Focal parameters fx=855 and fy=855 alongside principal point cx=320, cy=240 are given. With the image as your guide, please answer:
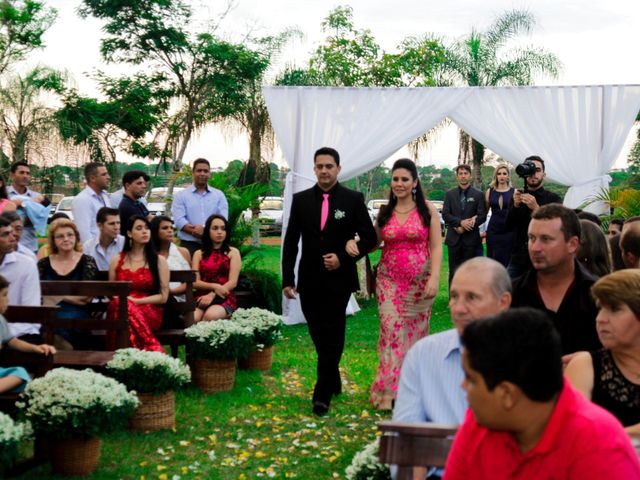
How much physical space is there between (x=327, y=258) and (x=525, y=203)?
2.17 metres

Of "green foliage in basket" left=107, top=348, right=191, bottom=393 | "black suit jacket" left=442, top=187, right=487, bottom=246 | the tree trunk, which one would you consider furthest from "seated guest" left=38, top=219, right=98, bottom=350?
the tree trunk

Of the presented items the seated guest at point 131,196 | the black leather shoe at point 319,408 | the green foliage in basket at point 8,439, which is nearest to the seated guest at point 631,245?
the black leather shoe at point 319,408

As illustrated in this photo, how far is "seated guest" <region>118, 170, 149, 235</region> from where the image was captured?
9.57 m

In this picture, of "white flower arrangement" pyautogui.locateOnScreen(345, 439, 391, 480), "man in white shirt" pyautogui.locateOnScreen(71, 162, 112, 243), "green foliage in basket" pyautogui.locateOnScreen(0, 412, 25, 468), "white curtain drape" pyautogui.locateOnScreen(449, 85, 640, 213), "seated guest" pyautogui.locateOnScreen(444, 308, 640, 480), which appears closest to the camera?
"seated guest" pyautogui.locateOnScreen(444, 308, 640, 480)

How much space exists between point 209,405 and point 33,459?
2.03 m

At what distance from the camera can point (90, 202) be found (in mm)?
9383

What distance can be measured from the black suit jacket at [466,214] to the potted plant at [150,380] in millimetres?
6943

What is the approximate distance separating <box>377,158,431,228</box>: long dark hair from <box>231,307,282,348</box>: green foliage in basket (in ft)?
5.91

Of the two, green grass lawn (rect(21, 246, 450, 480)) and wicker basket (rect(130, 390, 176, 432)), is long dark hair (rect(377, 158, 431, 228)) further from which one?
wicker basket (rect(130, 390, 176, 432))

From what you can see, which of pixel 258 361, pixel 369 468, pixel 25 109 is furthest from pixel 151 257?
pixel 25 109

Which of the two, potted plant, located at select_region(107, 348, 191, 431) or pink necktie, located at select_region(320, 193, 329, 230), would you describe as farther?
pink necktie, located at select_region(320, 193, 329, 230)

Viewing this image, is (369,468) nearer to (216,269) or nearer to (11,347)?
(11,347)

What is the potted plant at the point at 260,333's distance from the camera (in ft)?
26.8

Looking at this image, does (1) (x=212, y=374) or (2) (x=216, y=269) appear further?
(2) (x=216, y=269)
